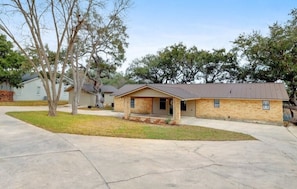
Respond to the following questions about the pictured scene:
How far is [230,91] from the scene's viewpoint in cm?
1736

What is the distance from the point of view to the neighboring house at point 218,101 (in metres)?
14.9

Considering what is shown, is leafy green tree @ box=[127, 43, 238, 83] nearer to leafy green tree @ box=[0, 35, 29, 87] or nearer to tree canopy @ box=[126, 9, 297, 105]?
tree canopy @ box=[126, 9, 297, 105]

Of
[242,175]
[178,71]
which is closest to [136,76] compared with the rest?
[178,71]

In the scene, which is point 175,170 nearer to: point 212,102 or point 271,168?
point 271,168

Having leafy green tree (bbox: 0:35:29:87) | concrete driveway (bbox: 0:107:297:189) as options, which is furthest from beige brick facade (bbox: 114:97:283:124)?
leafy green tree (bbox: 0:35:29:87)

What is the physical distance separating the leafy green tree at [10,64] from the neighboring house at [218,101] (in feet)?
54.4

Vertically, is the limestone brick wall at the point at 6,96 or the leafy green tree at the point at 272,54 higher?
the leafy green tree at the point at 272,54

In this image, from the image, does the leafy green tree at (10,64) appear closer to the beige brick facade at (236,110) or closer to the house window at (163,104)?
the house window at (163,104)

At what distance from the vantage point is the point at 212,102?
17.5 meters

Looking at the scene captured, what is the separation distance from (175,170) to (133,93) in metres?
11.3

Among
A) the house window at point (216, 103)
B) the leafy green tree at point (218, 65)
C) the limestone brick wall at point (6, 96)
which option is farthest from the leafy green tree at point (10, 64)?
the leafy green tree at point (218, 65)

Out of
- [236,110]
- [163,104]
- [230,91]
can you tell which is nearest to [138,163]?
[236,110]

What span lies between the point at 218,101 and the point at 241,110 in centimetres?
193

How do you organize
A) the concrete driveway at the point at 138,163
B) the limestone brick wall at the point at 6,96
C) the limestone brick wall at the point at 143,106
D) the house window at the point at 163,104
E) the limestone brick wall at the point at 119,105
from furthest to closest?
the limestone brick wall at the point at 6,96, the limestone brick wall at the point at 119,105, the limestone brick wall at the point at 143,106, the house window at the point at 163,104, the concrete driveway at the point at 138,163
